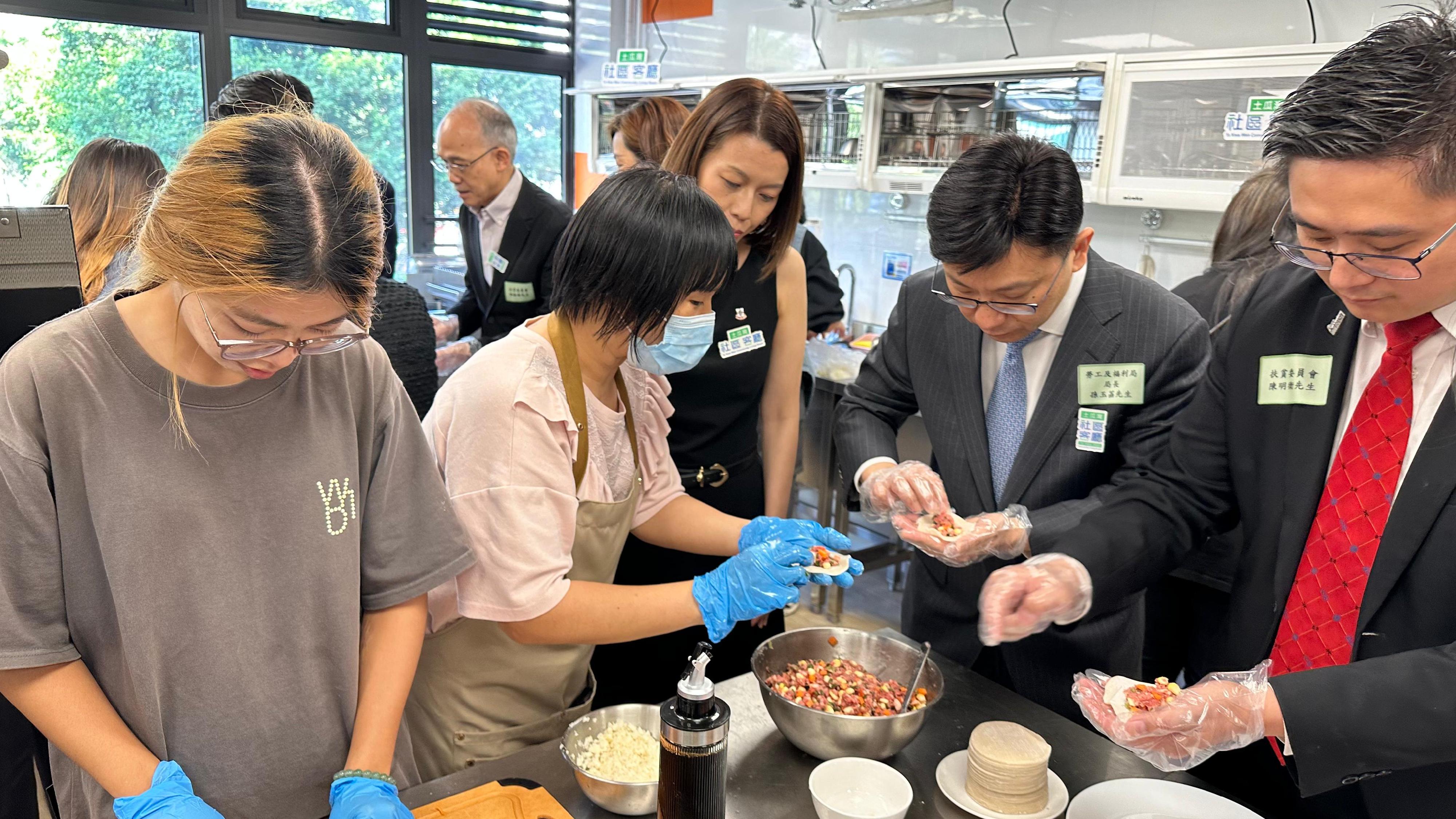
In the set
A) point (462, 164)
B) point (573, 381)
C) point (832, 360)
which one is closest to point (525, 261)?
point (462, 164)

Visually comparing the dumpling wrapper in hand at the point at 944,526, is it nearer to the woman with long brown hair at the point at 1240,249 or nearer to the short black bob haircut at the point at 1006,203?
the short black bob haircut at the point at 1006,203

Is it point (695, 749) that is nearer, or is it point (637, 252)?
point (695, 749)

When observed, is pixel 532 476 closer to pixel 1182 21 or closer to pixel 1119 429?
pixel 1119 429

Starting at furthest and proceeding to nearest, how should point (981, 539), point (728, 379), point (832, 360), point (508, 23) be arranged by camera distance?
point (508, 23) < point (832, 360) < point (728, 379) < point (981, 539)

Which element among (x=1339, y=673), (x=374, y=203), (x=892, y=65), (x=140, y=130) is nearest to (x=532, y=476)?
(x=374, y=203)

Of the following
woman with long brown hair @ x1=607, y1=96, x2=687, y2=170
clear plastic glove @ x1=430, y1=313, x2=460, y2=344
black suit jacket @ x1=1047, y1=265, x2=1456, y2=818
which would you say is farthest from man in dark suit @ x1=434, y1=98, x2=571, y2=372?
black suit jacket @ x1=1047, y1=265, x2=1456, y2=818

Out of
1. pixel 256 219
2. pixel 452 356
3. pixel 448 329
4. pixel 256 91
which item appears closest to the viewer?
pixel 256 219

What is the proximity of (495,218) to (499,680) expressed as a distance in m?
2.50

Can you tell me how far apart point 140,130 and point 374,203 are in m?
4.99

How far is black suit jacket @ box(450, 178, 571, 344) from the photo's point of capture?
11.5ft

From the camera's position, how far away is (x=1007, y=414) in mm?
1939

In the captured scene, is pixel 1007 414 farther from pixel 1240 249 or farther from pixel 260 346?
pixel 260 346

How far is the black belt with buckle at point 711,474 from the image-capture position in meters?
2.39

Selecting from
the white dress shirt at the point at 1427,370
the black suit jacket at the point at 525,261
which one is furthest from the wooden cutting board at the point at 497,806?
Result: the black suit jacket at the point at 525,261
